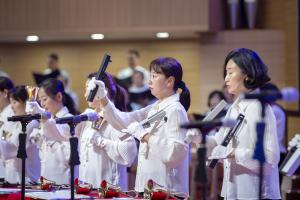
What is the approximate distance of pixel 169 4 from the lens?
10.8 meters

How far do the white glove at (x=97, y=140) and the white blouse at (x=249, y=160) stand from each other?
4.11 ft

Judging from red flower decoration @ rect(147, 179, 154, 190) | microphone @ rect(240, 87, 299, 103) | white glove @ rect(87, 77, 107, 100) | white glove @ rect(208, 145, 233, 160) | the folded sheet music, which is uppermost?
white glove @ rect(87, 77, 107, 100)

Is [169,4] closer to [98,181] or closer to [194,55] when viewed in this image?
[194,55]

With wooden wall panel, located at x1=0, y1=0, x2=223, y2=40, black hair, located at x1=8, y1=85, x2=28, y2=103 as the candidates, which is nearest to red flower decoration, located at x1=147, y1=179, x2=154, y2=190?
black hair, located at x1=8, y1=85, x2=28, y2=103

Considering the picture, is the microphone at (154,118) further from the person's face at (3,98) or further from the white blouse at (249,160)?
the person's face at (3,98)

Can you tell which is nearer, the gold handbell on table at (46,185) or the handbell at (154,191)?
the handbell at (154,191)

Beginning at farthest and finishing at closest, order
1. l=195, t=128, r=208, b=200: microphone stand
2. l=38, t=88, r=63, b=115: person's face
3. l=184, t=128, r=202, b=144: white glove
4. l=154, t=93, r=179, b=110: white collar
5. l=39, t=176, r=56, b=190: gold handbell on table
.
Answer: l=38, t=88, r=63, b=115: person's face
l=39, t=176, r=56, b=190: gold handbell on table
l=154, t=93, r=179, b=110: white collar
l=184, t=128, r=202, b=144: white glove
l=195, t=128, r=208, b=200: microphone stand

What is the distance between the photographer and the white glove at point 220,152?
442cm

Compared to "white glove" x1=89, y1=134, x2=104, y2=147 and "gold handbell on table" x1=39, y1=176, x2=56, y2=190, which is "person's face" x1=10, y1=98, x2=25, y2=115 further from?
"gold handbell on table" x1=39, y1=176, x2=56, y2=190

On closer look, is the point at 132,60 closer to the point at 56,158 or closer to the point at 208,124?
the point at 56,158

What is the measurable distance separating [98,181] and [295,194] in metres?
2.52

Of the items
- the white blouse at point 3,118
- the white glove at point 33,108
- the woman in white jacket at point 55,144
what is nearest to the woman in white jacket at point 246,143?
the white glove at point 33,108

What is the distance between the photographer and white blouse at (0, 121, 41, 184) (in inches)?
251

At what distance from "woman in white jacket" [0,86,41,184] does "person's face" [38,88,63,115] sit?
18 cm
